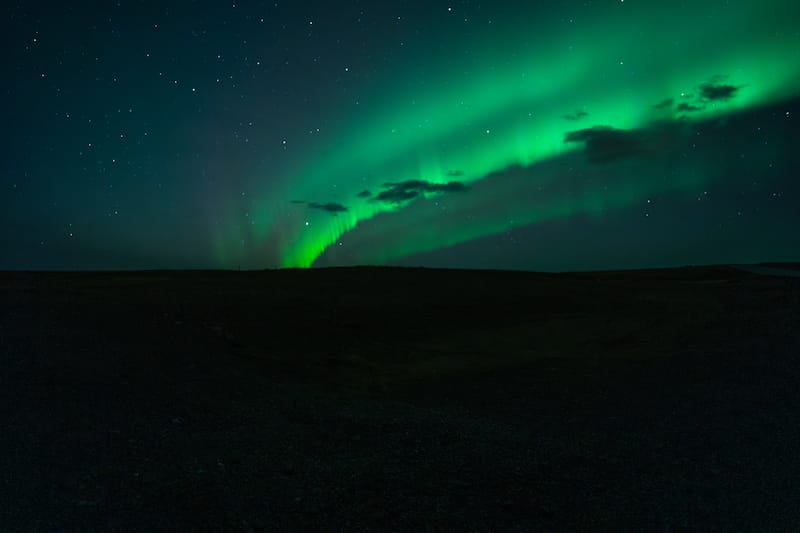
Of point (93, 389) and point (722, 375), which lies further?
point (722, 375)

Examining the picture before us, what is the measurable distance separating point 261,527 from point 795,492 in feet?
20.5

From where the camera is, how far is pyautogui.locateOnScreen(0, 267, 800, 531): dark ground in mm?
6500

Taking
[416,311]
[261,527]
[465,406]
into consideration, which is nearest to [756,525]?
[261,527]

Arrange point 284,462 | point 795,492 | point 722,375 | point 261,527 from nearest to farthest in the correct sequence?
point 261,527 → point 795,492 → point 284,462 → point 722,375

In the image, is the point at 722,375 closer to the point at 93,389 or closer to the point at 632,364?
the point at 632,364

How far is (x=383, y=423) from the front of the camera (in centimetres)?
1004

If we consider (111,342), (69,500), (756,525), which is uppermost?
(111,342)

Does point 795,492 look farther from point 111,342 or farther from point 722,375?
point 111,342

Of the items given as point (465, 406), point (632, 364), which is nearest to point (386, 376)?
point (465, 406)

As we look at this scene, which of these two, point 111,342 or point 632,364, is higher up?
point 111,342

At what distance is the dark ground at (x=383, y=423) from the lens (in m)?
6.50

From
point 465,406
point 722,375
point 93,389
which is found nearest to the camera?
point 93,389

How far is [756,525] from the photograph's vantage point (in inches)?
241

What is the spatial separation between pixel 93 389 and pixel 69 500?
14.6ft
